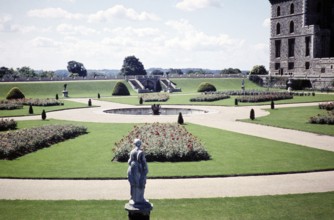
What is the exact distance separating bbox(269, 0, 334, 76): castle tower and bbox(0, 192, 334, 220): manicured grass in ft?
218

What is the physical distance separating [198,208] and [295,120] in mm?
23325

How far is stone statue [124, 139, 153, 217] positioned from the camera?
8.96 metres

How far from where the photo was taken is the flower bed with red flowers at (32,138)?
20.1 meters

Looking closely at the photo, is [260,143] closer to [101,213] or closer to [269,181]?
[269,181]

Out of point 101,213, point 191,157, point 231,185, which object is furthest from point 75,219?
point 191,157

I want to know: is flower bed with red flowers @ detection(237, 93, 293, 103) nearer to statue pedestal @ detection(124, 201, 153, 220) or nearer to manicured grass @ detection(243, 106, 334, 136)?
manicured grass @ detection(243, 106, 334, 136)

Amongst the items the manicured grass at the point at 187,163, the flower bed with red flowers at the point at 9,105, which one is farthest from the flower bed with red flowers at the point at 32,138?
the flower bed with red flowers at the point at 9,105

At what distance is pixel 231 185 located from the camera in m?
14.6

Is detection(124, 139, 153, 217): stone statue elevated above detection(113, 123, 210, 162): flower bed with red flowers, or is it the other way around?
detection(124, 139, 153, 217): stone statue

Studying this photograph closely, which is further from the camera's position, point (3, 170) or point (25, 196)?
point (3, 170)

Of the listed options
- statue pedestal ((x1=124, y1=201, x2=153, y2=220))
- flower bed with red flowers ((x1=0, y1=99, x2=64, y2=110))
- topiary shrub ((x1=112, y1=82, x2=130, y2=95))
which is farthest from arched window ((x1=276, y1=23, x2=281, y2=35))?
statue pedestal ((x1=124, y1=201, x2=153, y2=220))

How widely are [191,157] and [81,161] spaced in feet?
17.5

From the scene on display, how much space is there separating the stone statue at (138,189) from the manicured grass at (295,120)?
20.2 meters

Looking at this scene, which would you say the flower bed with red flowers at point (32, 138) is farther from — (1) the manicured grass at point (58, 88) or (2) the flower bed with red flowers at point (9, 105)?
(1) the manicured grass at point (58, 88)
